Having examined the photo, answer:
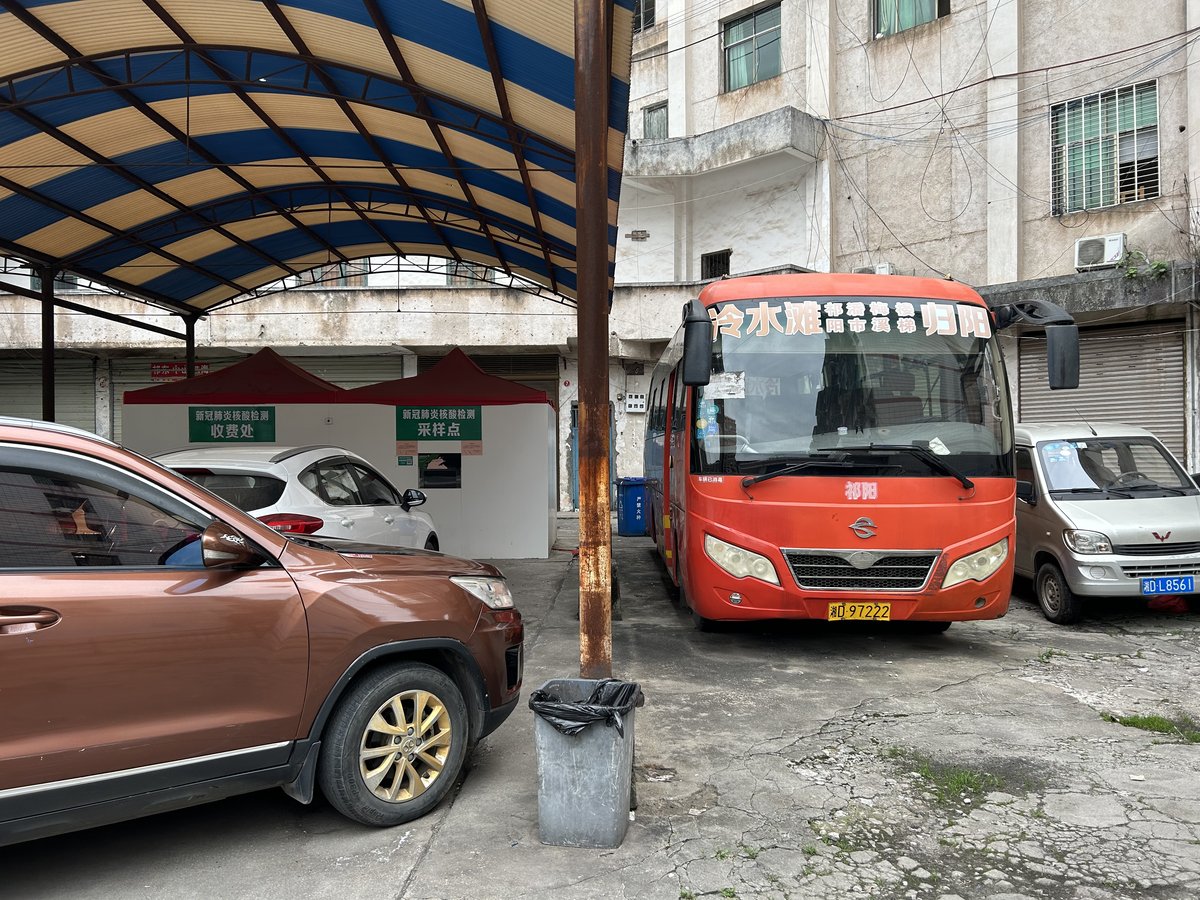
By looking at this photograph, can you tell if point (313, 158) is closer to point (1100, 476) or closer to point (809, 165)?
point (1100, 476)

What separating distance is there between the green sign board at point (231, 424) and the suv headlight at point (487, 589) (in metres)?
9.69

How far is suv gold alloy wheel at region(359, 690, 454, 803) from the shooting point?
3775 millimetres

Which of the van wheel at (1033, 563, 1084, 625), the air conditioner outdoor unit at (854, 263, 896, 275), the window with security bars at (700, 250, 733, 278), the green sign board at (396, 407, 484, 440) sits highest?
the window with security bars at (700, 250, 733, 278)

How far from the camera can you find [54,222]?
11.2 meters

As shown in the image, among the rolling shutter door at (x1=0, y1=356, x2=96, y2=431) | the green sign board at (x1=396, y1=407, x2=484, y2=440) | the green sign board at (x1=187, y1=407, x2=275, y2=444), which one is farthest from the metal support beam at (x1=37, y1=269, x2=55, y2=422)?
the rolling shutter door at (x1=0, y1=356, x2=96, y2=431)

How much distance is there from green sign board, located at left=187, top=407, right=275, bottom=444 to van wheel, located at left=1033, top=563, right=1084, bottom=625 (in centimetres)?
1039

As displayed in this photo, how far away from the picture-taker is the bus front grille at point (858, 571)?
6.51 metres

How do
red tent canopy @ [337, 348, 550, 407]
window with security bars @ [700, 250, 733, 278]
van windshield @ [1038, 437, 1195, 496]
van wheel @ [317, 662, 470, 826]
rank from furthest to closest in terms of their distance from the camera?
window with security bars @ [700, 250, 733, 278] → red tent canopy @ [337, 348, 550, 407] → van windshield @ [1038, 437, 1195, 496] → van wheel @ [317, 662, 470, 826]

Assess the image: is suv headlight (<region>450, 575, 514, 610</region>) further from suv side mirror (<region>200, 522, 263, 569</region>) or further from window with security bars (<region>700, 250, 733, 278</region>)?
window with security bars (<region>700, 250, 733, 278</region>)

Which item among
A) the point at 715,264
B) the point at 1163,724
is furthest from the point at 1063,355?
the point at 715,264

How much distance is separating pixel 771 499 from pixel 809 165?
1450cm

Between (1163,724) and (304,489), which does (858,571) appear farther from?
(304,489)

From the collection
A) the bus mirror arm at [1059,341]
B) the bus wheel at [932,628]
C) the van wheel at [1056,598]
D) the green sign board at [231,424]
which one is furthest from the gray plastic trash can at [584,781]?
the green sign board at [231,424]

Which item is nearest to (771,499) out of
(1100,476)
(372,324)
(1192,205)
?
(1100,476)
